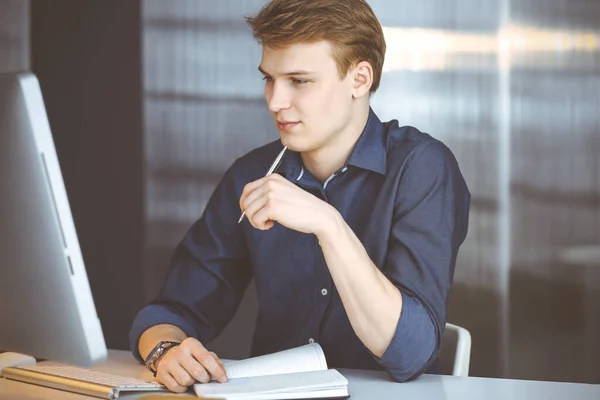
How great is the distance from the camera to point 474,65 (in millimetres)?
3256

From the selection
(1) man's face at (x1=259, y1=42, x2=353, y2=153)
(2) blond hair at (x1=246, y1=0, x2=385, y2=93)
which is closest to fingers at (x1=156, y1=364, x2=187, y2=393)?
(1) man's face at (x1=259, y1=42, x2=353, y2=153)

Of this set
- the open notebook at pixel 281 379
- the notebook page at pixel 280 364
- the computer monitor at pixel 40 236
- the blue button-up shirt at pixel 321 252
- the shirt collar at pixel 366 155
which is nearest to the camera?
the computer monitor at pixel 40 236

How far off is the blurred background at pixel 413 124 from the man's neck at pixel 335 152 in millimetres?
1547

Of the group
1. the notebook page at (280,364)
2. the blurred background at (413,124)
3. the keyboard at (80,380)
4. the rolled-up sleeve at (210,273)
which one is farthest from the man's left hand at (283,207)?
the blurred background at (413,124)

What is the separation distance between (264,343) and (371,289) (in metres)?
0.49

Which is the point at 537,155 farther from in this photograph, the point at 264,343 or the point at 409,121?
the point at 264,343

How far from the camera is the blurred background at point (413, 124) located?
3.21 metres

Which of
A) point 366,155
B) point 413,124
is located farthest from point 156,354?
point 413,124

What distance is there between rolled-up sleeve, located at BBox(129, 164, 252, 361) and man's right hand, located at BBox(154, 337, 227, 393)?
13.6 inches

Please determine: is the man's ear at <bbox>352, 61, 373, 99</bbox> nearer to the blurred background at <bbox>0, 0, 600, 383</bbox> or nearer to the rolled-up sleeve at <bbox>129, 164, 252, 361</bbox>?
the rolled-up sleeve at <bbox>129, 164, 252, 361</bbox>

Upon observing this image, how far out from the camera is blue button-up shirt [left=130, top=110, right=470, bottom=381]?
1537mm

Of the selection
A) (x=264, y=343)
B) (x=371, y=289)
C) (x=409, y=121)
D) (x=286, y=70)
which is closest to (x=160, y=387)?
(x=371, y=289)

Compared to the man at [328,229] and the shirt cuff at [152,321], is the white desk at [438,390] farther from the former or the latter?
the shirt cuff at [152,321]

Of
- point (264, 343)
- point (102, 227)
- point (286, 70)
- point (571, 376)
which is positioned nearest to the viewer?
point (286, 70)
